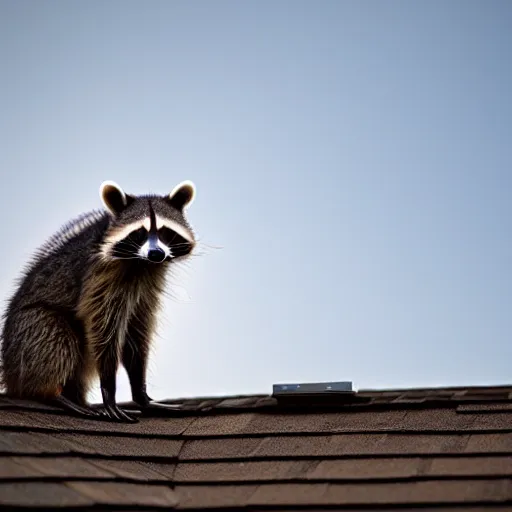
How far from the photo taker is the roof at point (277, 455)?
2.60 m

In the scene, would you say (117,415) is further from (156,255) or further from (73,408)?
(156,255)

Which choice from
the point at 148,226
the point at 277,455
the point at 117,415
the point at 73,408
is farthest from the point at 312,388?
the point at 148,226

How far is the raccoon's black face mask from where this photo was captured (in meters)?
4.45

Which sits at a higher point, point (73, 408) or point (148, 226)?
point (148, 226)

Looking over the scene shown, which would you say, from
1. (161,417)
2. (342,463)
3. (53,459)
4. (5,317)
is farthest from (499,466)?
(5,317)

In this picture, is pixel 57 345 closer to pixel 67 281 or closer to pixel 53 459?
pixel 67 281

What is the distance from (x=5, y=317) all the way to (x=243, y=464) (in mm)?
2007

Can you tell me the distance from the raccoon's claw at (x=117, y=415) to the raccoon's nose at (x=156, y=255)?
703 mm

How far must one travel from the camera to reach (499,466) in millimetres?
2758

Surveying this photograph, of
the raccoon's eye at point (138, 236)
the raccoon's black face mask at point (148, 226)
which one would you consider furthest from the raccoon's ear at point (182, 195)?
the raccoon's eye at point (138, 236)

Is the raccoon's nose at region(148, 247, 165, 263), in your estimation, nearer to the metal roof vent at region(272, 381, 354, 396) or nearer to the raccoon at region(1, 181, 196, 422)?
the raccoon at region(1, 181, 196, 422)

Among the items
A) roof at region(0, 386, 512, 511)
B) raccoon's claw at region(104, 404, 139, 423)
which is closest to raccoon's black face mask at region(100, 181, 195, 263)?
raccoon's claw at region(104, 404, 139, 423)

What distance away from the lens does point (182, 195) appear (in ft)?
16.1

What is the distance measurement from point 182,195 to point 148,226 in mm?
502
